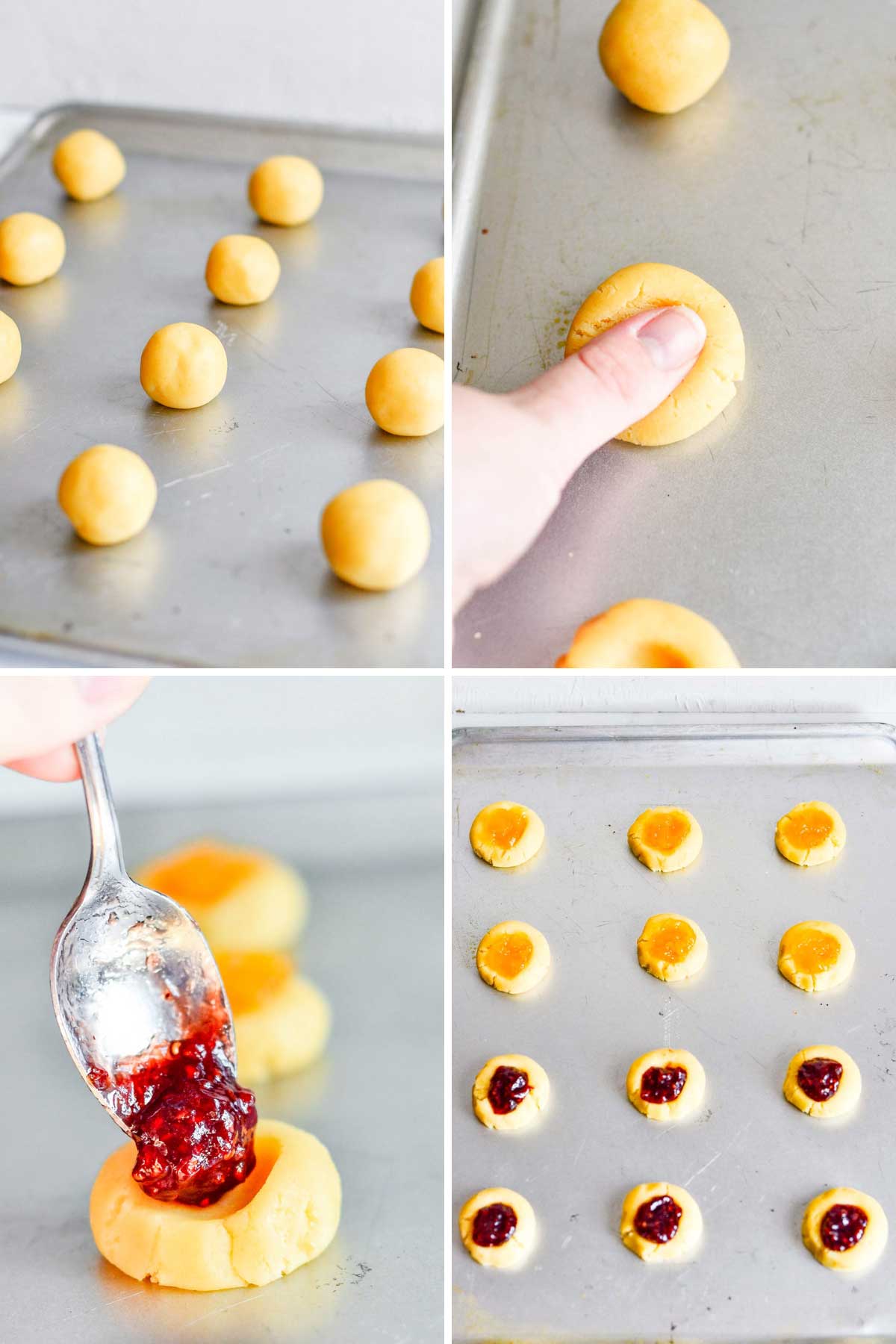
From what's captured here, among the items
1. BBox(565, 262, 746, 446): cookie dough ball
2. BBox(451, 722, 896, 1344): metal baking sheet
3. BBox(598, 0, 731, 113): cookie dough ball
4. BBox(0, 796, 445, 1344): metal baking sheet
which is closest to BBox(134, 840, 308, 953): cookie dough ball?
BBox(0, 796, 445, 1344): metal baking sheet

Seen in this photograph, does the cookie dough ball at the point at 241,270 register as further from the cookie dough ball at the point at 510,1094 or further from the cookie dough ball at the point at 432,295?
the cookie dough ball at the point at 510,1094

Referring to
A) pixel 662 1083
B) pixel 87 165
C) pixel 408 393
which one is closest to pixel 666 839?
pixel 662 1083

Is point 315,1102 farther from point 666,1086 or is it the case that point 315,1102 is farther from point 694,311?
point 694,311

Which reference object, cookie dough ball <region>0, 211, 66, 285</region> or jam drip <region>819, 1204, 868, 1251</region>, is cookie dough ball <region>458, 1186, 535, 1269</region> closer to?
jam drip <region>819, 1204, 868, 1251</region>

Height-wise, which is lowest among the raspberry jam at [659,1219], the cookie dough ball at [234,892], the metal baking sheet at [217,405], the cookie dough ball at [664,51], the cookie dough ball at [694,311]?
the cookie dough ball at [234,892]

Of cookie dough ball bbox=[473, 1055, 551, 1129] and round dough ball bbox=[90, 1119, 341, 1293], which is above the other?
cookie dough ball bbox=[473, 1055, 551, 1129]

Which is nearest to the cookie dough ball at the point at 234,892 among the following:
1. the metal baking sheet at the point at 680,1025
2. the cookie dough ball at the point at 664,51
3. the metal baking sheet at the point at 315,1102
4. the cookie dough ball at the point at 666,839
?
the metal baking sheet at the point at 315,1102

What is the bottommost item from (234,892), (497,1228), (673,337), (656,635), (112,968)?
(234,892)

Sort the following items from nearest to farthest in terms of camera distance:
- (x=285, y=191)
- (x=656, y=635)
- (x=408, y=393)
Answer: (x=656, y=635)
(x=408, y=393)
(x=285, y=191)
